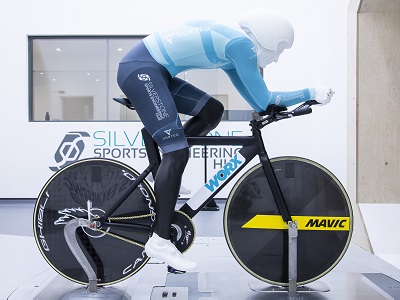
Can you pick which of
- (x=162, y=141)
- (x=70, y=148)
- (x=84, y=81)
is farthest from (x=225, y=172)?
(x=84, y=81)

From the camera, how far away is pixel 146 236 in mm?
2088

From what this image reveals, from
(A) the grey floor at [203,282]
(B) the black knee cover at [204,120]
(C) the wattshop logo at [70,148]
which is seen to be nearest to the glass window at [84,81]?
(C) the wattshop logo at [70,148]

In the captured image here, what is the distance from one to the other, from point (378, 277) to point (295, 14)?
4005 mm

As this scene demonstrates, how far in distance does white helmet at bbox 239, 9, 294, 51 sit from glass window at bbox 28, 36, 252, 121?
3.93 metres

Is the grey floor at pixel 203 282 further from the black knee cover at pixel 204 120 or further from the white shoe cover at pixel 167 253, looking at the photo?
the black knee cover at pixel 204 120

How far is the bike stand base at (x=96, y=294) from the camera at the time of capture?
2.04m

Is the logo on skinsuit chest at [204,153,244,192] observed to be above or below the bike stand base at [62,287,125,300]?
above

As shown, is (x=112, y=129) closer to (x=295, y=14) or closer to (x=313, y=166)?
(x=295, y=14)

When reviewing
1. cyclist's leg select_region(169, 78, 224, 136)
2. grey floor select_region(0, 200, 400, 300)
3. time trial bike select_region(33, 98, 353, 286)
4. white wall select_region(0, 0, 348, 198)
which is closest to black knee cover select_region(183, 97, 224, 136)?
cyclist's leg select_region(169, 78, 224, 136)

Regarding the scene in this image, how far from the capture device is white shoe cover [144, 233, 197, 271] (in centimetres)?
186

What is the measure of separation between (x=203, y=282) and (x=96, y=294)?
58 cm

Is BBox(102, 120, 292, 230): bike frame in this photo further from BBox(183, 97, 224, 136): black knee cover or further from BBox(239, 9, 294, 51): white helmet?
BBox(239, 9, 294, 51): white helmet

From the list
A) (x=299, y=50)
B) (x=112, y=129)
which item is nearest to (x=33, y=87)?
(x=112, y=129)

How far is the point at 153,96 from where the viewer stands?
6.29 ft
